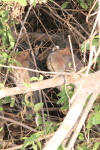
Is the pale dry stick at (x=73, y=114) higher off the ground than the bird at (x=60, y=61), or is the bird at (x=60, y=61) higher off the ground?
the pale dry stick at (x=73, y=114)

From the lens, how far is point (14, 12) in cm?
146

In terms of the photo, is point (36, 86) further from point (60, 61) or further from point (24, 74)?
point (60, 61)

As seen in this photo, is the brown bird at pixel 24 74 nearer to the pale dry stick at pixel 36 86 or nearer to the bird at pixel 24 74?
the bird at pixel 24 74

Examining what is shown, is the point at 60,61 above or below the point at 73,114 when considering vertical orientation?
below

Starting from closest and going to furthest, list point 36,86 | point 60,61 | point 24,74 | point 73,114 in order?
point 73,114 < point 36,86 < point 24,74 < point 60,61

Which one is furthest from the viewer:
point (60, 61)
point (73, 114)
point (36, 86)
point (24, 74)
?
point (60, 61)

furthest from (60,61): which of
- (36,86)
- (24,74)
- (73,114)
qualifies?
(73,114)

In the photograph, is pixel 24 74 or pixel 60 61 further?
pixel 60 61

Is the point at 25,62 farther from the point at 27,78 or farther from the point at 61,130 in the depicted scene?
the point at 61,130

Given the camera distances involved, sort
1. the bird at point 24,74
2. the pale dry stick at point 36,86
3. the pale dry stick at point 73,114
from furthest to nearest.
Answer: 1. the bird at point 24,74
2. the pale dry stick at point 36,86
3. the pale dry stick at point 73,114

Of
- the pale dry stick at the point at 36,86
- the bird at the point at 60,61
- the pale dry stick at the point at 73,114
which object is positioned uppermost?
the pale dry stick at the point at 36,86

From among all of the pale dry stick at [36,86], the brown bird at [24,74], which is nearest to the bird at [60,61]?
the brown bird at [24,74]

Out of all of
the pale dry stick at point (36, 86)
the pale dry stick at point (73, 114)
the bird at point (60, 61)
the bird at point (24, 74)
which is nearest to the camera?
the pale dry stick at point (73, 114)

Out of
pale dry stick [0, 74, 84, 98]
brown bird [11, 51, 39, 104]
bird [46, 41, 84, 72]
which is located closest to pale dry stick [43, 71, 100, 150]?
pale dry stick [0, 74, 84, 98]
